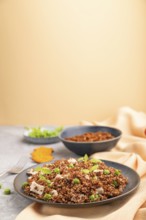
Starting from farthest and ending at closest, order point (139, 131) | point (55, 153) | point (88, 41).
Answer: point (88, 41)
point (139, 131)
point (55, 153)

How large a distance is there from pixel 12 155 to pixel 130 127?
0.62 m

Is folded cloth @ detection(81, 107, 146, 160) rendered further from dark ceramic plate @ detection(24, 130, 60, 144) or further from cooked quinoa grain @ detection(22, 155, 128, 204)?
cooked quinoa grain @ detection(22, 155, 128, 204)

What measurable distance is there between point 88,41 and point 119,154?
2.85 ft

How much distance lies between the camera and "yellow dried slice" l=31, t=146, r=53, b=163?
1.60m

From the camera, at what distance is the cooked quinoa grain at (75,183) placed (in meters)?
1.11

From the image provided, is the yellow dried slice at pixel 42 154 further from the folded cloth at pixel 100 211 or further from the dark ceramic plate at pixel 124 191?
the folded cloth at pixel 100 211

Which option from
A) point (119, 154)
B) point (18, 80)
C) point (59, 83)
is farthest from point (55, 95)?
point (119, 154)

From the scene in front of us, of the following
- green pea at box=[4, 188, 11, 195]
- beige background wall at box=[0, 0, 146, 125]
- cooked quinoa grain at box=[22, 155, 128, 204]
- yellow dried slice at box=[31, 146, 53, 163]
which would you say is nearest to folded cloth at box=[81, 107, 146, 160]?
beige background wall at box=[0, 0, 146, 125]

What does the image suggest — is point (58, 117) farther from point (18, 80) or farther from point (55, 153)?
point (55, 153)

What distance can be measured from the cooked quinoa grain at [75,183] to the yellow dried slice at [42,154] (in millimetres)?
333

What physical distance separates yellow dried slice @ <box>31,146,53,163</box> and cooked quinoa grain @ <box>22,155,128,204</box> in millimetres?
333

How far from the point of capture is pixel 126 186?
121cm

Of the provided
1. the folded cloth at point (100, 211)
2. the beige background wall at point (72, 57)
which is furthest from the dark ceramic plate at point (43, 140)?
the folded cloth at point (100, 211)

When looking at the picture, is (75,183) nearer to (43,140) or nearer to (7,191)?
(7,191)
